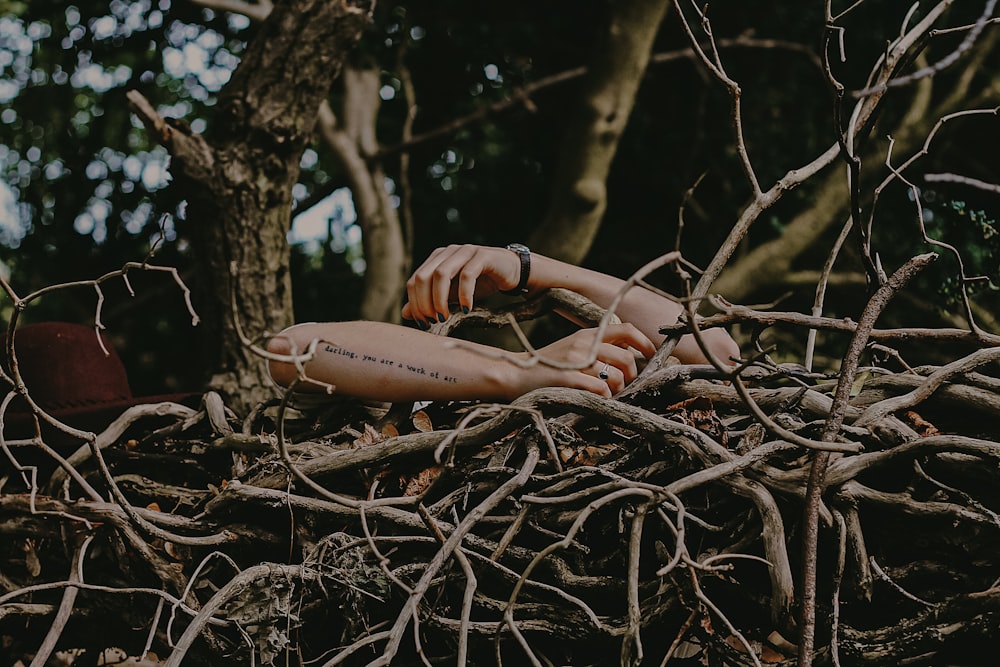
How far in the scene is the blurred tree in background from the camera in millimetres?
3734

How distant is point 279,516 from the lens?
1.31 meters

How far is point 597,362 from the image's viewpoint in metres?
1.46

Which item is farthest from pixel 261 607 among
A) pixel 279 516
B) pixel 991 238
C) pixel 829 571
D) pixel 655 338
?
pixel 991 238

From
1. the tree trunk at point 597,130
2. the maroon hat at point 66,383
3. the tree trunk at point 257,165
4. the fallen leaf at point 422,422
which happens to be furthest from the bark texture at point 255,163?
the tree trunk at point 597,130

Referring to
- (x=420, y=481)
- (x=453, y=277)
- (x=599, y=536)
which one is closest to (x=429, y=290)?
(x=453, y=277)

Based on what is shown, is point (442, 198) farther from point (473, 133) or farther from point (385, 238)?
point (385, 238)

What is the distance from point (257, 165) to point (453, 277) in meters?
0.95

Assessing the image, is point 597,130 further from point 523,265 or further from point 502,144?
point 523,265

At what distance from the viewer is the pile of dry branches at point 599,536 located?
3.42 feet

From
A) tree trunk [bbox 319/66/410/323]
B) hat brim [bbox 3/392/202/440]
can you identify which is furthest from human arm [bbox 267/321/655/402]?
tree trunk [bbox 319/66/410/323]

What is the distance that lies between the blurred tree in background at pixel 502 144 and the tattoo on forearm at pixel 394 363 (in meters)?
1.99

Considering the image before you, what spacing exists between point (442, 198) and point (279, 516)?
11.2ft

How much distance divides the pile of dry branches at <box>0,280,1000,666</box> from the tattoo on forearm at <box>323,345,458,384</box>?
0.11 meters

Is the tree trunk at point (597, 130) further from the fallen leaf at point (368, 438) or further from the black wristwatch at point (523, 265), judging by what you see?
the fallen leaf at point (368, 438)
